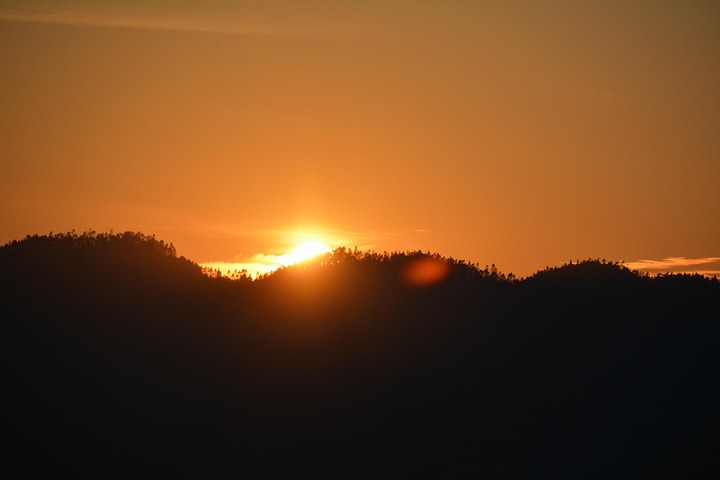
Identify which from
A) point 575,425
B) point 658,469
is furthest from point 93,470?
point 658,469

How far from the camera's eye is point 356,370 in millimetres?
46781

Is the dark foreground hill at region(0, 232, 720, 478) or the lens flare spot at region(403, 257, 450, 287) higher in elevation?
the lens flare spot at region(403, 257, 450, 287)

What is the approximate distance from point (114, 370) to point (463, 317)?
69.4ft

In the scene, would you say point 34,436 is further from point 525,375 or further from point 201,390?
point 525,375

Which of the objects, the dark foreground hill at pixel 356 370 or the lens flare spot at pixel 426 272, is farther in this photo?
the lens flare spot at pixel 426 272

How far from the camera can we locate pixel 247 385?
154 feet

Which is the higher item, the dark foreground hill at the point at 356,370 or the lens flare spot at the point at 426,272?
the lens flare spot at the point at 426,272

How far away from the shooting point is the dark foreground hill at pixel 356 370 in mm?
42312

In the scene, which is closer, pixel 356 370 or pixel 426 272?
pixel 356 370

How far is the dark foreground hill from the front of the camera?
4231 cm

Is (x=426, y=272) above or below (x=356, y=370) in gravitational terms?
above

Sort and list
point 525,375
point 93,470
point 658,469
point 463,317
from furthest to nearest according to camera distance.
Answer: point 463,317, point 525,375, point 93,470, point 658,469

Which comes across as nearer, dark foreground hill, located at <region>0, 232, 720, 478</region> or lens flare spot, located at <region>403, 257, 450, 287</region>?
dark foreground hill, located at <region>0, 232, 720, 478</region>

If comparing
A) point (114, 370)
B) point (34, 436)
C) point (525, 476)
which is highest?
point (114, 370)
